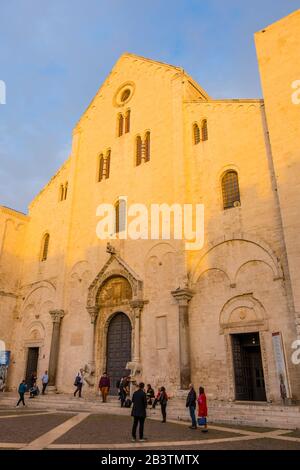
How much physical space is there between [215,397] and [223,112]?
45.3 ft

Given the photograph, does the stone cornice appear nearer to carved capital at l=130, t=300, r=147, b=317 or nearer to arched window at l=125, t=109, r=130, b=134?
carved capital at l=130, t=300, r=147, b=317

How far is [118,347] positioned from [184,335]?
5.03 meters

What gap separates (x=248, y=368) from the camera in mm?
15219

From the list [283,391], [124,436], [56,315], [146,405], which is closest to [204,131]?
[283,391]

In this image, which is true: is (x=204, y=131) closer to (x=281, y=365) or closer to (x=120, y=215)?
(x=120, y=215)

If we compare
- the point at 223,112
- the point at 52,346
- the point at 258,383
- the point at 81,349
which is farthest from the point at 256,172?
the point at 52,346

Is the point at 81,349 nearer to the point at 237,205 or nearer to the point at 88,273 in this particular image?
the point at 88,273

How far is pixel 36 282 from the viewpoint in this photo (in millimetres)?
24547

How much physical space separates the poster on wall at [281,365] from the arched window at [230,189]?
21.4 ft

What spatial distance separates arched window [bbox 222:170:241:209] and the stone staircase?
28.9 feet

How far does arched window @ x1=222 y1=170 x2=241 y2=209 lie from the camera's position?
17188mm

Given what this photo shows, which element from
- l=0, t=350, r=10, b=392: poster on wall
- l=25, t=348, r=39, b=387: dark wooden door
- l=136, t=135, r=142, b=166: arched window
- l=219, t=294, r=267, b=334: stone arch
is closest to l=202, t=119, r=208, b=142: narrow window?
l=136, t=135, r=142, b=166: arched window
